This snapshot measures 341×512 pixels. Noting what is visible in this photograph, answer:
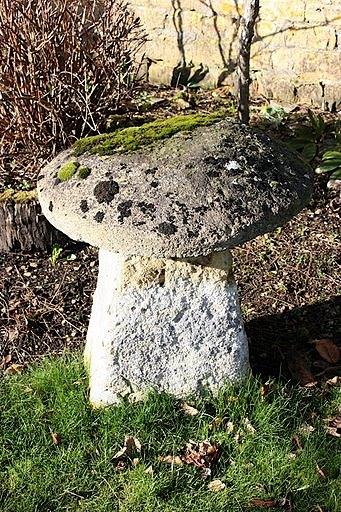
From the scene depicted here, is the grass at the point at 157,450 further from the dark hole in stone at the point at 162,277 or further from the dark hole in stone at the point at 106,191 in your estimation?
the dark hole in stone at the point at 106,191

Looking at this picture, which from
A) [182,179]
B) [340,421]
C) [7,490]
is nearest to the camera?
[182,179]

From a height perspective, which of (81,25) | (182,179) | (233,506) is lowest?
(233,506)

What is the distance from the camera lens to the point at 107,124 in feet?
17.1

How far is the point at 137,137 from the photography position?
3049mm

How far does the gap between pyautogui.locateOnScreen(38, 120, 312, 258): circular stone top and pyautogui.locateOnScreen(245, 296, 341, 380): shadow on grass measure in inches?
39.4

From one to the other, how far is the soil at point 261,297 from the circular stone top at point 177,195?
101cm

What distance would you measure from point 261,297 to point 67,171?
1.66m

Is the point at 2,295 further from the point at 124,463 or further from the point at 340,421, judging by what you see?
the point at 340,421

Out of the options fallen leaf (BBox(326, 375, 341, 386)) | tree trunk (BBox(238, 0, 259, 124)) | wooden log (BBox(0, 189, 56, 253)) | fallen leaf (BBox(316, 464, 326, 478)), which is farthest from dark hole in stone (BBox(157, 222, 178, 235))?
tree trunk (BBox(238, 0, 259, 124))

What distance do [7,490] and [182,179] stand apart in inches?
55.6

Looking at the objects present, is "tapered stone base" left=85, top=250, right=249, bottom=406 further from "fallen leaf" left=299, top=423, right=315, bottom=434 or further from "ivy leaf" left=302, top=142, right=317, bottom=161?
"ivy leaf" left=302, top=142, right=317, bottom=161

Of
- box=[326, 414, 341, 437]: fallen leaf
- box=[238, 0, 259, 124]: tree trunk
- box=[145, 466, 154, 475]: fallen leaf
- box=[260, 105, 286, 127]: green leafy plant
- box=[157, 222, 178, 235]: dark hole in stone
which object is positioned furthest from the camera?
box=[260, 105, 286, 127]: green leafy plant

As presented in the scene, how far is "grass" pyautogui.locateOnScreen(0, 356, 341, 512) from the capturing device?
9.60 feet

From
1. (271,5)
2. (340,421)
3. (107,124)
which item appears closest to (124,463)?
(340,421)
